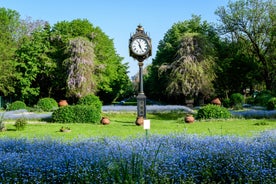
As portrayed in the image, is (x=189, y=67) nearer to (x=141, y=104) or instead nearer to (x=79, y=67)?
(x=79, y=67)

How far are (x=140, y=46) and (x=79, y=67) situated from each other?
53.5 feet

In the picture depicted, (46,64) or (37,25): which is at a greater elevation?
(37,25)

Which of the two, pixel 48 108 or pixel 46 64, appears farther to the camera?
pixel 46 64

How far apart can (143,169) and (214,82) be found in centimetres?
3247

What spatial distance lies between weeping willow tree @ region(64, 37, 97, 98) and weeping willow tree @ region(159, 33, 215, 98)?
6537mm

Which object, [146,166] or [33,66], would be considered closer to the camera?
[146,166]

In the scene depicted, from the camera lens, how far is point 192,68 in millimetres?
32344

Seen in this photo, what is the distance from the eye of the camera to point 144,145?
6398mm

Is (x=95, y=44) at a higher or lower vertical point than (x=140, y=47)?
higher

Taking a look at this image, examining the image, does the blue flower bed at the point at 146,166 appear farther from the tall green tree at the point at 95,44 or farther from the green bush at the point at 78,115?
the tall green tree at the point at 95,44

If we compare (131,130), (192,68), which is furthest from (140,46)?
(192,68)

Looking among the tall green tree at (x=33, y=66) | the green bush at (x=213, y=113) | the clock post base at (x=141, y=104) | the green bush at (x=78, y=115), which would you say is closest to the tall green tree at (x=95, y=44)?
the tall green tree at (x=33, y=66)

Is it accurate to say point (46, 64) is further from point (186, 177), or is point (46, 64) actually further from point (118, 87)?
point (186, 177)

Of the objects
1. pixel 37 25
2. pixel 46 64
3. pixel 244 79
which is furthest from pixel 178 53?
pixel 37 25
